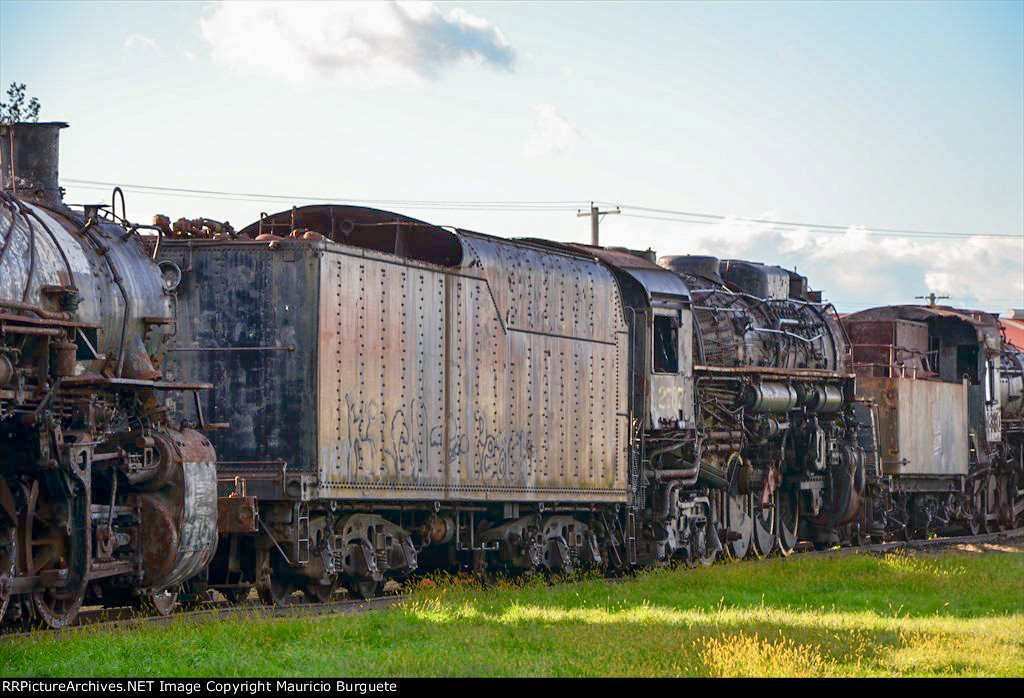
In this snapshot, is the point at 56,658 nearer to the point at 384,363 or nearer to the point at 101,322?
the point at 101,322

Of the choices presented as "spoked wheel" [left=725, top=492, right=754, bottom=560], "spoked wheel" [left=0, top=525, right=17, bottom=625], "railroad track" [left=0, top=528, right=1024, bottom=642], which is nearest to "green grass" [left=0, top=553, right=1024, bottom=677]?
"railroad track" [left=0, top=528, right=1024, bottom=642]

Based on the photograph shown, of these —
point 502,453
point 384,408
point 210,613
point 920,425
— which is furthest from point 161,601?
point 920,425

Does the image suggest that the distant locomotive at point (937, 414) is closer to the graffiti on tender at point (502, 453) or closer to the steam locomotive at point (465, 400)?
the steam locomotive at point (465, 400)

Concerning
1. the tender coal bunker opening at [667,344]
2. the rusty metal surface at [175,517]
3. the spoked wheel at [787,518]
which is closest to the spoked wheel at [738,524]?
the spoked wheel at [787,518]

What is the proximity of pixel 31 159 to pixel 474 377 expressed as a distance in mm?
5578

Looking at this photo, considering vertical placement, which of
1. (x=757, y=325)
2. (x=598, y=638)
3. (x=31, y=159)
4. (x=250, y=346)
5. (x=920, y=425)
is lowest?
(x=598, y=638)

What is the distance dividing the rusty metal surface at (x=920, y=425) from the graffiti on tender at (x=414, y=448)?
11.4m

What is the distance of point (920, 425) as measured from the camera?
92.6ft

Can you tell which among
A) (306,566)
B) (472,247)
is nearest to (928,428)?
(472,247)

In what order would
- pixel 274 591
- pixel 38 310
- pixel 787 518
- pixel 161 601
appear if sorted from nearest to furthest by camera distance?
pixel 38 310
pixel 161 601
pixel 274 591
pixel 787 518

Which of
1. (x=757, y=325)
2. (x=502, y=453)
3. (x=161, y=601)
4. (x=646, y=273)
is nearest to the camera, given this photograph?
(x=161, y=601)

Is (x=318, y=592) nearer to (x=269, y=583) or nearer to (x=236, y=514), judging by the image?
(x=269, y=583)

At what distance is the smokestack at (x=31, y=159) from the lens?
13.0m

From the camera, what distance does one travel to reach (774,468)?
24.4 metres
